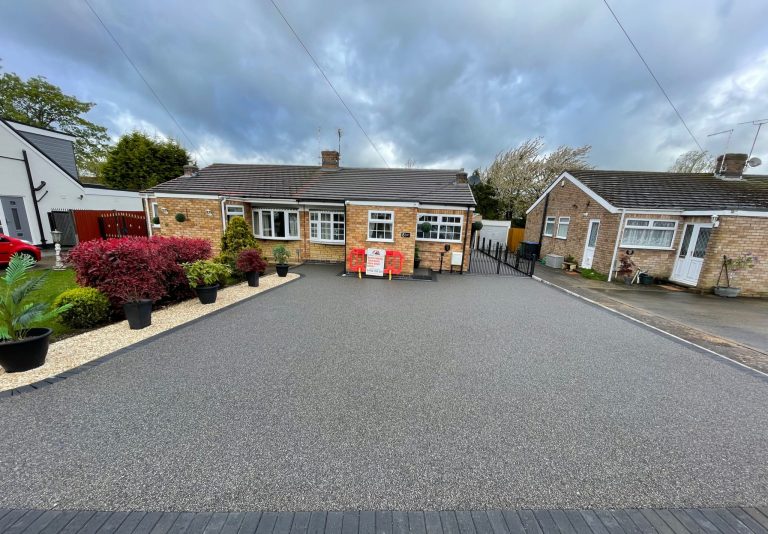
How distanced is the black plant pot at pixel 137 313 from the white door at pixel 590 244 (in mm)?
15718

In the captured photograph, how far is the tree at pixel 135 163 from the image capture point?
22.0 meters

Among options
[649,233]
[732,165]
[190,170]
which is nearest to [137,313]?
[190,170]

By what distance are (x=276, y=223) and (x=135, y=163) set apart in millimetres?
17789

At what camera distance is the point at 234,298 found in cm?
737

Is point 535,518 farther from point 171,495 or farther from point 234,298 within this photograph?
point 234,298

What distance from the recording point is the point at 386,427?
2855 millimetres

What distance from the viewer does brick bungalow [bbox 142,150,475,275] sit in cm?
1101

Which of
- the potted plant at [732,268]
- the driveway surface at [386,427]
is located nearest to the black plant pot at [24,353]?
the driveway surface at [386,427]

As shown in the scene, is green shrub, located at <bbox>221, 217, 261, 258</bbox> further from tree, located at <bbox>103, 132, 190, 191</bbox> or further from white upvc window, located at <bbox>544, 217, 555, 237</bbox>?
tree, located at <bbox>103, 132, 190, 191</bbox>

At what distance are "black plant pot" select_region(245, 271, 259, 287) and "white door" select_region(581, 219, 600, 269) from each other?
13883 mm

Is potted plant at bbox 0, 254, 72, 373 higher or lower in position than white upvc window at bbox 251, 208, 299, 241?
lower

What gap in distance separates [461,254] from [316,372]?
926cm

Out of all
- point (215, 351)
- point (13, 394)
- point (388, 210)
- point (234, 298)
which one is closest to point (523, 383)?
point (215, 351)

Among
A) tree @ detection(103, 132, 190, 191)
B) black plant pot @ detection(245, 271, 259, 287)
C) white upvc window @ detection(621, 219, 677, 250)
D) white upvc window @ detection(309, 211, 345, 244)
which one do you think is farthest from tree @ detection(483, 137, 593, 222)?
tree @ detection(103, 132, 190, 191)
